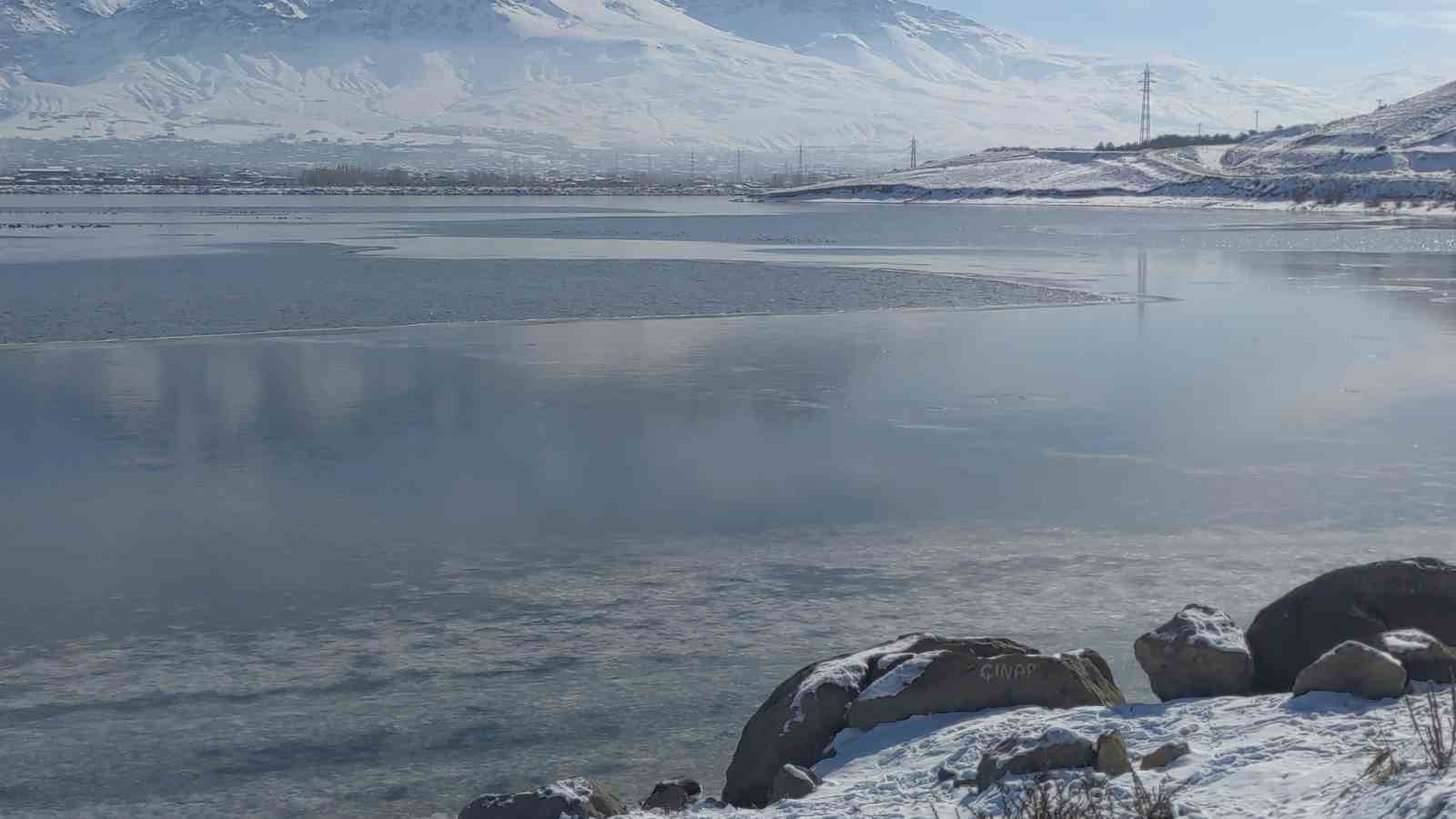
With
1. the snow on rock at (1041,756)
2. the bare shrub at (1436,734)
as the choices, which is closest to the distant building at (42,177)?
the snow on rock at (1041,756)

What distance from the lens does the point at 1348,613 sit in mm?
6363

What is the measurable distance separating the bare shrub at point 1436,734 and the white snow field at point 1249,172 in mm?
67736

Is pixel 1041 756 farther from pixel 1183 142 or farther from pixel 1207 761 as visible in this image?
pixel 1183 142

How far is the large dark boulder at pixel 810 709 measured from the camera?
5734 mm

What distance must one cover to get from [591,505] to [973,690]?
473 cm

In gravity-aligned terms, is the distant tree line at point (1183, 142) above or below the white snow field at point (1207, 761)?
above

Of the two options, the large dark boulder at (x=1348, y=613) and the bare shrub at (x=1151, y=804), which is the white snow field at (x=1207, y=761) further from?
the large dark boulder at (x=1348, y=613)

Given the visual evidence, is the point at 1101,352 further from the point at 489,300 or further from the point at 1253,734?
the point at 1253,734

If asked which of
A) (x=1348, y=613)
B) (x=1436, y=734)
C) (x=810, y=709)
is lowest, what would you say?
(x=810, y=709)

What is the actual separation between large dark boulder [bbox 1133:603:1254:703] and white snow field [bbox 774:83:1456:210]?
66.9 metres

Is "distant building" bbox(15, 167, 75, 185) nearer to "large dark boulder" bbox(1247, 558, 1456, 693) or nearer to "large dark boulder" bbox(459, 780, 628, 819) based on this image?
"large dark boulder" bbox(459, 780, 628, 819)

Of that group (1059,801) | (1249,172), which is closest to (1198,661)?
(1059,801)

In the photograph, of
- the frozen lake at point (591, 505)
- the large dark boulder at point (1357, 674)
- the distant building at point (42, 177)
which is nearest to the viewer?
the large dark boulder at point (1357, 674)

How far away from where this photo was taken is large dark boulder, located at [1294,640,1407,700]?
17.7ft
